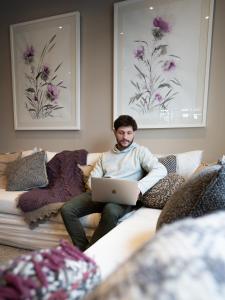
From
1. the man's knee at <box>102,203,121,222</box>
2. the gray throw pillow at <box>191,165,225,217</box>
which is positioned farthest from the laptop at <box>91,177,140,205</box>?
the gray throw pillow at <box>191,165,225,217</box>

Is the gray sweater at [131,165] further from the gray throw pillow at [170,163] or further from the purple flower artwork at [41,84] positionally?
the purple flower artwork at [41,84]

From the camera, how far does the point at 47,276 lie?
16.8 inches

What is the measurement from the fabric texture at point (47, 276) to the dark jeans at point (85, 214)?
1.10 metres

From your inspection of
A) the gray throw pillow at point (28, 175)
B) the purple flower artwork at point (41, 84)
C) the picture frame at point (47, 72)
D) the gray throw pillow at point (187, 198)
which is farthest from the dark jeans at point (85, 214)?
the purple flower artwork at point (41, 84)

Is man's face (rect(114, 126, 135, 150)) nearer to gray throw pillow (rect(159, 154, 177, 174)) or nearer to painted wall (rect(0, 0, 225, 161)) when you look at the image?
gray throw pillow (rect(159, 154, 177, 174))

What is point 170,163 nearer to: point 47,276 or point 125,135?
point 125,135

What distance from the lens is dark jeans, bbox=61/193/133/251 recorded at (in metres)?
1.59

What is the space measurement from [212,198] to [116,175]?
126 centimetres

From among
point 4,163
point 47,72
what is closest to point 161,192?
point 4,163

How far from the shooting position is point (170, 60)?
2236mm

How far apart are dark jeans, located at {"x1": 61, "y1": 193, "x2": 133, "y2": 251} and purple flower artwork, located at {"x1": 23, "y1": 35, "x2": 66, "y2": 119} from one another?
1355 mm

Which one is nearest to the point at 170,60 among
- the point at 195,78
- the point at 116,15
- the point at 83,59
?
the point at 195,78

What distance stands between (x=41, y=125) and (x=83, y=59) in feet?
3.01

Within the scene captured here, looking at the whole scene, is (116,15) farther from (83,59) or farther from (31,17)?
(31,17)
